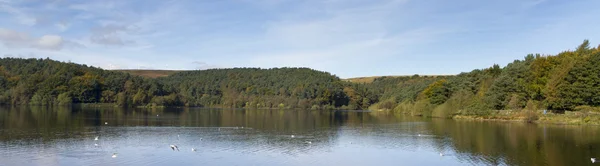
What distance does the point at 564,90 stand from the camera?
63656 mm

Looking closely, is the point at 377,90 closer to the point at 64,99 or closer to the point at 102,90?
the point at 102,90

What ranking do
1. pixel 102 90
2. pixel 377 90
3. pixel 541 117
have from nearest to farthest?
pixel 541 117
pixel 102 90
pixel 377 90

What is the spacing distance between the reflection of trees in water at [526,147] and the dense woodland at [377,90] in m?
16.8

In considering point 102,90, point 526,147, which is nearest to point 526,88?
point 526,147

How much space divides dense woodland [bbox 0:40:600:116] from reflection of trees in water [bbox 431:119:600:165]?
16.8 metres

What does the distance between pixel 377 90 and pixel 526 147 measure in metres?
152

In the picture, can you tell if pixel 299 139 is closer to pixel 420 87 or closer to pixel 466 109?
pixel 466 109

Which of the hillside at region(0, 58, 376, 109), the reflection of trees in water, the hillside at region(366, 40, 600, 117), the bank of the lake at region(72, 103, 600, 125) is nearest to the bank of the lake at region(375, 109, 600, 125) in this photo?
the bank of the lake at region(72, 103, 600, 125)

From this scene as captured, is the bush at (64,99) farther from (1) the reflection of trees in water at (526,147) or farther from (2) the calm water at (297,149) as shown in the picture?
(1) the reflection of trees in water at (526,147)

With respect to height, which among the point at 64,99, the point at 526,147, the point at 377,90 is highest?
the point at 377,90

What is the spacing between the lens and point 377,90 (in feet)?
620

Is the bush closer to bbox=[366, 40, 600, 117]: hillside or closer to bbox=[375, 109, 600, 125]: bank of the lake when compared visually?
bbox=[366, 40, 600, 117]: hillside

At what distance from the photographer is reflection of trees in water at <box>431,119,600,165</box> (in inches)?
1225

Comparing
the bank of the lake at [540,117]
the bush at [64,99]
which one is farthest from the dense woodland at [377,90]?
the bank of the lake at [540,117]
